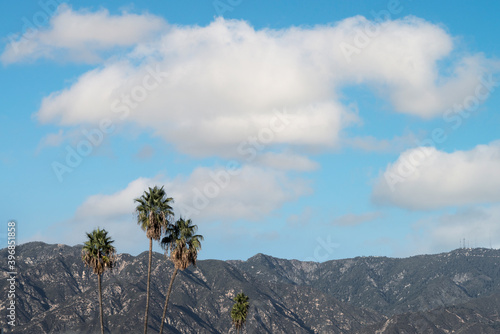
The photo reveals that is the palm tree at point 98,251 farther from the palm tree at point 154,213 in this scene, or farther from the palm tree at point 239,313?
the palm tree at point 239,313

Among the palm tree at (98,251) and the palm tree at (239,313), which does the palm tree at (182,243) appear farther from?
the palm tree at (239,313)

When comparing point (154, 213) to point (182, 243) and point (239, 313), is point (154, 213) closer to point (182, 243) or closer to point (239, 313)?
point (182, 243)

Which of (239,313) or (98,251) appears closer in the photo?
(98,251)

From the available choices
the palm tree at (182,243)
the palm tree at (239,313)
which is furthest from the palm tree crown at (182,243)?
the palm tree at (239,313)

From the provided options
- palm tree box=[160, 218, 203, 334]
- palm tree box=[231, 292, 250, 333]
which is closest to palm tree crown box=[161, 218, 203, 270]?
palm tree box=[160, 218, 203, 334]

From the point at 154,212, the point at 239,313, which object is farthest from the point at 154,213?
the point at 239,313

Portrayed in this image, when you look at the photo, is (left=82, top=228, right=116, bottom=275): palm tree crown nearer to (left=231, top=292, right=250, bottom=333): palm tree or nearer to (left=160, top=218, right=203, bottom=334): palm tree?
(left=160, top=218, right=203, bottom=334): palm tree

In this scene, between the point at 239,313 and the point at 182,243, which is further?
the point at 239,313

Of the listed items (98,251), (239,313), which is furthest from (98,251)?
(239,313)

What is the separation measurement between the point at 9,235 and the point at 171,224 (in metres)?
38.1

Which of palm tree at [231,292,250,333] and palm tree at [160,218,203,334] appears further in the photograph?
palm tree at [231,292,250,333]

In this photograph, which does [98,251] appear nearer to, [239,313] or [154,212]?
[154,212]

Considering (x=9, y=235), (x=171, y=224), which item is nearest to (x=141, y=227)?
(x=171, y=224)

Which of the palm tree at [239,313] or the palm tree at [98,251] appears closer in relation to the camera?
the palm tree at [98,251]
